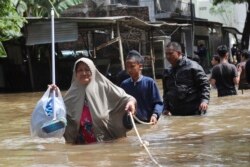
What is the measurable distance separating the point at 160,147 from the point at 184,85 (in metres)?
1.52

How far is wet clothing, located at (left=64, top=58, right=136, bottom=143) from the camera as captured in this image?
6203 millimetres

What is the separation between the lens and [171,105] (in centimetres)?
827

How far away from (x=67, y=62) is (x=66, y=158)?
1771 centimetres

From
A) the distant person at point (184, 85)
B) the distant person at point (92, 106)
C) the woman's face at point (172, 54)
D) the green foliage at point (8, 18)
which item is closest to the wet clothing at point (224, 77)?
the distant person at point (184, 85)

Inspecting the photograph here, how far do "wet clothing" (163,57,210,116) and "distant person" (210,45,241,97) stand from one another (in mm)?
3326

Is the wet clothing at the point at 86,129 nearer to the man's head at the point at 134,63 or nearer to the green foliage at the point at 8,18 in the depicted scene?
the man's head at the point at 134,63

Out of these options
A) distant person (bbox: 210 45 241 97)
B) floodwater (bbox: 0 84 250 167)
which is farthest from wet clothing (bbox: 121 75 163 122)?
distant person (bbox: 210 45 241 97)

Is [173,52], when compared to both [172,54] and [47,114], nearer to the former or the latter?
Result: [172,54]

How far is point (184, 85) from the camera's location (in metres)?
8.05

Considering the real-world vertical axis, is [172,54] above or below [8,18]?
below

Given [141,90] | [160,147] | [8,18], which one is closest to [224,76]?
[8,18]

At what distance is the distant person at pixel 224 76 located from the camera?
11398 mm

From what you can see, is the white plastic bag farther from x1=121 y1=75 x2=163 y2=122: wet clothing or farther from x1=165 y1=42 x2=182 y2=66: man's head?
x1=165 y1=42 x2=182 y2=66: man's head

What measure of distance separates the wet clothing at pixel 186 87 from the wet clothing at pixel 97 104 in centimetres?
189
